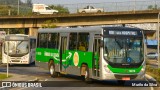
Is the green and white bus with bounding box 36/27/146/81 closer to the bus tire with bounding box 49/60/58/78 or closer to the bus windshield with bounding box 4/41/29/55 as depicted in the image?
the bus tire with bounding box 49/60/58/78

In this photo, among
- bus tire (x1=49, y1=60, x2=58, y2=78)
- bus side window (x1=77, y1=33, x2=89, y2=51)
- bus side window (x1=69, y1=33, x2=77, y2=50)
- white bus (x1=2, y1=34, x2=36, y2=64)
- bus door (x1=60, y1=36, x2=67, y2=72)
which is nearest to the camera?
bus side window (x1=77, y1=33, x2=89, y2=51)

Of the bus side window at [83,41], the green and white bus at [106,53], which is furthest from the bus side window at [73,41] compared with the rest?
the bus side window at [83,41]

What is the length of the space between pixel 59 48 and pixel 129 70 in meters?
6.64

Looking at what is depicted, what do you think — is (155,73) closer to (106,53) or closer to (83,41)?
(83,41)

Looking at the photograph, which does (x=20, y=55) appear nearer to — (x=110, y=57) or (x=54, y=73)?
(x=54, y=73)

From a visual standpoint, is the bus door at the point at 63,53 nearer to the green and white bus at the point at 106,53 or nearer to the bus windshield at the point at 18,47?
the green and white bus at the point at 106,53

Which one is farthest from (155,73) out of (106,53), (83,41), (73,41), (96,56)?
(106,53)

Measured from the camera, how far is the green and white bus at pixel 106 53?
22656 mm

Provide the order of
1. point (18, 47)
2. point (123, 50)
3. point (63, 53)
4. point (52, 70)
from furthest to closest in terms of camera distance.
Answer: point (18, 47)
point (52, 70)
point (63, 53)
point (123, 50)

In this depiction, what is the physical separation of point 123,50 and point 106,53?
0.80 metres

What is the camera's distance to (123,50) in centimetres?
2275

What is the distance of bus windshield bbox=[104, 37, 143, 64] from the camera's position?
74.5 ft

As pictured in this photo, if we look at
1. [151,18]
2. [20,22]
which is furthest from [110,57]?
[20,22]

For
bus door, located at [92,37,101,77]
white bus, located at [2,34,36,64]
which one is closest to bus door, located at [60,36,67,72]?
bus door, located at [92,37,101,77]
